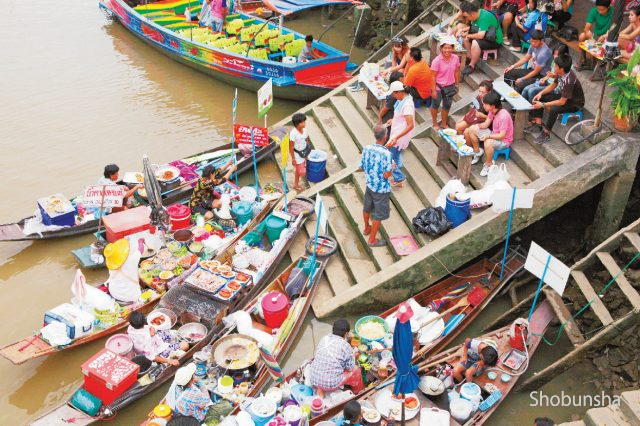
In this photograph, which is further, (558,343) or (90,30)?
(90,30)

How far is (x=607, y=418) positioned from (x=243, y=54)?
11.9 m

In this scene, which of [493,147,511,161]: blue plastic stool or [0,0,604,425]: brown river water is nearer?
[0,0,604,425]: brown river water

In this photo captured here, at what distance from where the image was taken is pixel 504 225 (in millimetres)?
9281

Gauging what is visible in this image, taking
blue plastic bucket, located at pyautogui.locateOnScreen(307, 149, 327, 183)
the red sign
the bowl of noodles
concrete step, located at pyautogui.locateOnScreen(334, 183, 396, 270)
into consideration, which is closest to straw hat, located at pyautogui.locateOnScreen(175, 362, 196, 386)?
the bowl of noodles

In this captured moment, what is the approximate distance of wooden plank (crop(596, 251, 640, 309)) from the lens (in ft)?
26.6

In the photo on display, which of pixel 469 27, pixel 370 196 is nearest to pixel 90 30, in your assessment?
pixel 469 27

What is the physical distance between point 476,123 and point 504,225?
210 cm

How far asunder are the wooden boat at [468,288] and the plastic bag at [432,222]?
82cm

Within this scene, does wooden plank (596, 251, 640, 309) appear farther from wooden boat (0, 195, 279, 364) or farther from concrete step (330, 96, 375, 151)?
wooden boat (0, 195, 279, 364)

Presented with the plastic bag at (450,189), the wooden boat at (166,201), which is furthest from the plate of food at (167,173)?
the plastic bag at (450,189)

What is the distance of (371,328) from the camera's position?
345 inches

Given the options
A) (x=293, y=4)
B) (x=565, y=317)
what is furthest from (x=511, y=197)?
(x=293, y=4)

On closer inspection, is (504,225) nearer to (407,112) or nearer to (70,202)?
(407,112)

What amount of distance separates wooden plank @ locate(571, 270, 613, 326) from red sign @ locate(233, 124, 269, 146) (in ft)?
21.7
